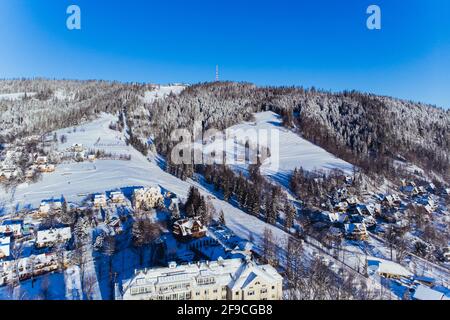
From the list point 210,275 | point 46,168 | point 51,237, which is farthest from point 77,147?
point 210,275

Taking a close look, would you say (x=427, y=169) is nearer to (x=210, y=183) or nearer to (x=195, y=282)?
(x=210, y=183)

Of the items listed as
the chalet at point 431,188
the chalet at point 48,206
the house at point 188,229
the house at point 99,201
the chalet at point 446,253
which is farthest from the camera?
the chalet at point 431,188

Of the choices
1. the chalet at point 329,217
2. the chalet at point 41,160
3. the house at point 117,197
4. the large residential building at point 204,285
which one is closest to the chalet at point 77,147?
the chalet at point 41,160

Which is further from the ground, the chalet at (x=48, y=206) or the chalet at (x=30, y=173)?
the chalet at (x=30, y=173)

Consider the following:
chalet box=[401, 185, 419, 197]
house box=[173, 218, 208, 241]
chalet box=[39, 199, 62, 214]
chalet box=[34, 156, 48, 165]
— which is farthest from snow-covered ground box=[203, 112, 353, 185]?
chalet box=[39, 199, 62, 214]

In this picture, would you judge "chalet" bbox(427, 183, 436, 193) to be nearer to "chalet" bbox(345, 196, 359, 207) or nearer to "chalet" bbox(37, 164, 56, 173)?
"chalet" bbox(345, 196, 359, 207)

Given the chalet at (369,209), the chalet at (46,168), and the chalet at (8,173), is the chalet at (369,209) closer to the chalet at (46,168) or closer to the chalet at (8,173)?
the chalet at (46,168)

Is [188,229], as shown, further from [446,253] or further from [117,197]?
[446,253]
